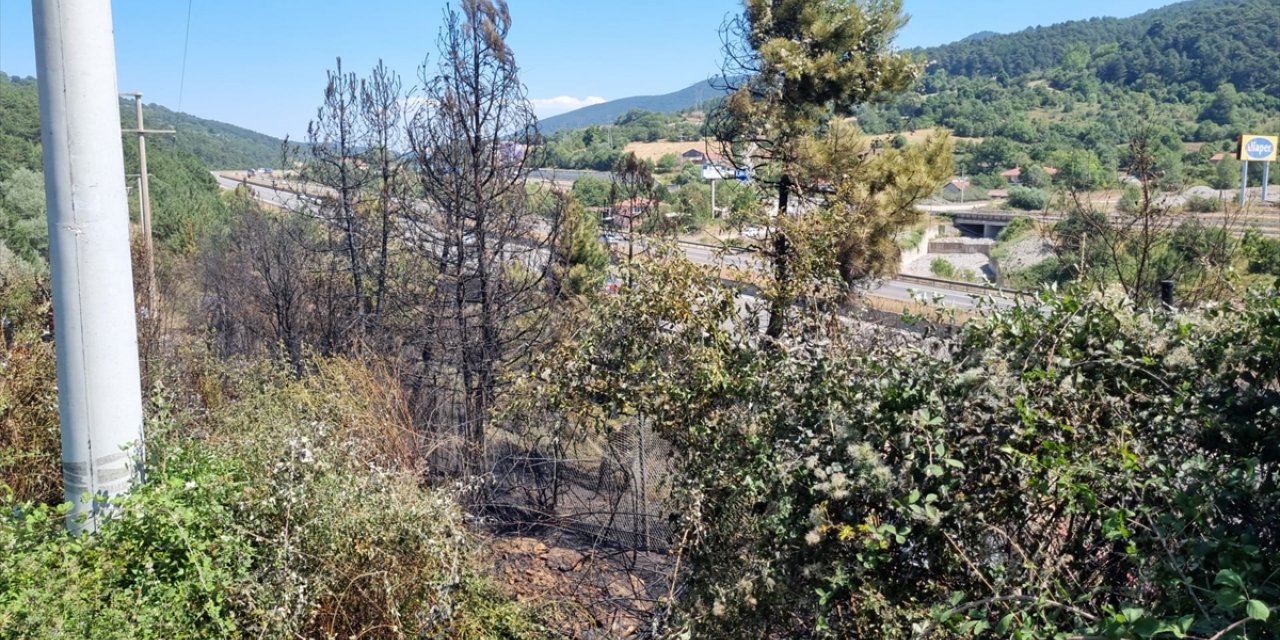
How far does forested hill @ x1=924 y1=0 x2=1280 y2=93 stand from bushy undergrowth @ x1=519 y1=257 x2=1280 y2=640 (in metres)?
79.6

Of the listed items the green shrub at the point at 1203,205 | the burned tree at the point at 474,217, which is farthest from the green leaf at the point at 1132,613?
the green shrub at the point at 1203,205

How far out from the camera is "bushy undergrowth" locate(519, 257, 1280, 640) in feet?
7.63

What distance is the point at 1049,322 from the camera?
309 cm

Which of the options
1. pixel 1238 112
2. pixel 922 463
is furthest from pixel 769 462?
pixel 1238 112

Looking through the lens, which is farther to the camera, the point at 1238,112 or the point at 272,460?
the point at 1238,112

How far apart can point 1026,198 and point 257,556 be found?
51479mm

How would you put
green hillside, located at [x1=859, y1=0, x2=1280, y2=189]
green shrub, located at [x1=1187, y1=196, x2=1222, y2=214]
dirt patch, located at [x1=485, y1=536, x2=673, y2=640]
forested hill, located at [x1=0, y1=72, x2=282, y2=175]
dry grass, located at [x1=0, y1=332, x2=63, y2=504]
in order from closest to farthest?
1. dirt patch, located at [x1=485, y1=536, x2=673, y2=640]
2. dry grass, located at [x1=0, y1=332, x2=63, y2=504]
3. green shrub, located at [x1=1187, y1=196, x2=1222, y2=214]
4. forested hill, located at [x1=0, y1=72, x2=282, y2=175]
5. green hillside, located at [x1=859, y1=0, x2=1280, y2=189]

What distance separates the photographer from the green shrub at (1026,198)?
47.6 m

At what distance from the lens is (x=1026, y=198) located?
48.8 metres

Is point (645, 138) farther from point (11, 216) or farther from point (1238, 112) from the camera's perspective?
point (11, 216)

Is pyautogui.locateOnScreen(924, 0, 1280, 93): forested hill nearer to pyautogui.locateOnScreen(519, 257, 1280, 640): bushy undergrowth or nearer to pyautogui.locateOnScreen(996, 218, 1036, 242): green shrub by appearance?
pyautogui.locateOnScreen(996, 218, 1036, 242): green shrub

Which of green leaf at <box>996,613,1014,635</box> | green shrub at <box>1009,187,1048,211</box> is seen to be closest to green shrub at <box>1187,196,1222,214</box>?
green leaf at <box>996,613,1014,635</box>

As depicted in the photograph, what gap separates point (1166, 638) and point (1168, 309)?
1.47 m

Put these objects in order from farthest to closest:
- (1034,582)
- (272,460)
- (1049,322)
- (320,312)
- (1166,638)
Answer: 1. (320,312)
2. (272,460)
3. (1049,322)
4. (1034,582)
5. (1166,638)
